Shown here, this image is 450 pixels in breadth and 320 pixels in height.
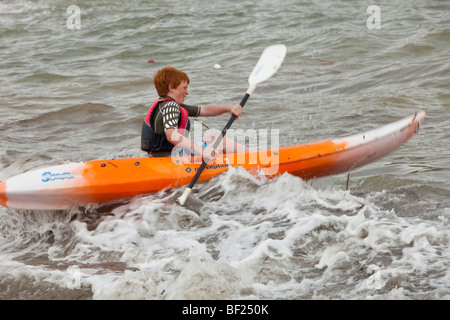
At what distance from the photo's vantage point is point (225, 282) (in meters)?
3.33

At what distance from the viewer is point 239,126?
7.64m

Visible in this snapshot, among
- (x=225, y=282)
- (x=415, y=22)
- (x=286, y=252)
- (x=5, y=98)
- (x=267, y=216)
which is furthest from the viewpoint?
(x=415, y=22)

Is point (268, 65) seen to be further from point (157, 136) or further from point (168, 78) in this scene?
point (157, 136)

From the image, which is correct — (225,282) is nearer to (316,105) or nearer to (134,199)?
(134,199)

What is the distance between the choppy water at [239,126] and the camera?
3.45 m

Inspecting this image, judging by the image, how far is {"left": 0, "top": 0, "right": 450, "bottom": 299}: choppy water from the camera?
345 centimetres

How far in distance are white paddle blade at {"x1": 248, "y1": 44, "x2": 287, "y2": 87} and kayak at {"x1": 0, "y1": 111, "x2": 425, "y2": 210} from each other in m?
0.96

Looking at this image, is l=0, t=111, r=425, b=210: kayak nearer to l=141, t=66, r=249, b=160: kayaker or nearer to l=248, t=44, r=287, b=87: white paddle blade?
l=141, t=66, r=249, b=160: kayaker

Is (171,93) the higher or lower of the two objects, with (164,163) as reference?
higher

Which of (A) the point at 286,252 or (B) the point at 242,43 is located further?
(B) the point at 242,43

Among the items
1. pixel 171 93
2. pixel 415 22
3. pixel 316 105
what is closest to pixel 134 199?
pixel 171 93

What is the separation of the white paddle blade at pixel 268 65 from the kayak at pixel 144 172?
3.14ft

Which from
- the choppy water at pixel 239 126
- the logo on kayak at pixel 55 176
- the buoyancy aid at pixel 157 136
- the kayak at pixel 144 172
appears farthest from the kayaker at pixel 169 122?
the logo on kayak at pixel 55 176
